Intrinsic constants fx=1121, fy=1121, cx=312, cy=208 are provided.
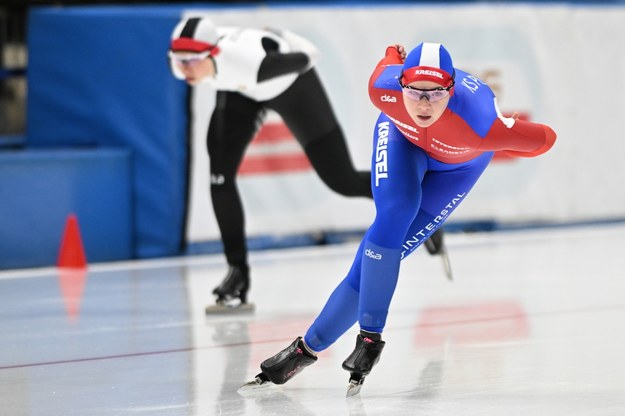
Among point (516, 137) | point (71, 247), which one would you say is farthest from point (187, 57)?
point (71, 247)

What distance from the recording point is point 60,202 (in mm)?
7234

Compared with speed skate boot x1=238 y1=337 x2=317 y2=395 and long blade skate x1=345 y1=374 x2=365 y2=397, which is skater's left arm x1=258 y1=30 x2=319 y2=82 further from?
long blade skate x1=345 y1=374 x2=365 y2=397

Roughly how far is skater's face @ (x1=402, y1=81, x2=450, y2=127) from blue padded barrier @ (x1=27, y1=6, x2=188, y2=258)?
440 cm

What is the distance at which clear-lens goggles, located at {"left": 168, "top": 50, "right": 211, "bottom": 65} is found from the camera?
16.4 ft

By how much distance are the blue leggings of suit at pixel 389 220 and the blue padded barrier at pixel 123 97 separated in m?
4.06

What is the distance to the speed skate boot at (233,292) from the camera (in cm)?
530

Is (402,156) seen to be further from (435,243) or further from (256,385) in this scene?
(435,243)

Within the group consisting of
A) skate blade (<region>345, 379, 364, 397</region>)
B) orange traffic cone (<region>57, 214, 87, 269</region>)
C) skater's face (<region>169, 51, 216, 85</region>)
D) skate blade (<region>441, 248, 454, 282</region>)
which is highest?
skater's face (<region>169, 51, 216, 85</region>)

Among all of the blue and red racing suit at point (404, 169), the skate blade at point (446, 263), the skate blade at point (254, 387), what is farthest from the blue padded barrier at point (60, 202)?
the blue and red racing suit at point (404, 169)

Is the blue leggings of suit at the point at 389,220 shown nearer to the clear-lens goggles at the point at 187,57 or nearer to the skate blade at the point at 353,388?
the skate blade at the point at 353,388

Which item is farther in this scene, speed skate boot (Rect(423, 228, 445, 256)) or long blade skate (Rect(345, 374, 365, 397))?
speed skate boot (Rect(423, 228, 445, 256))

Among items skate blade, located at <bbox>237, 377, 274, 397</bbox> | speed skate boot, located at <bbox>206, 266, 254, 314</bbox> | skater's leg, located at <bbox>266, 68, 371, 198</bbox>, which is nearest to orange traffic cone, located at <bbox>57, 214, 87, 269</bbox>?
speed skate boot, located at <bbox>206, 266, 254, 314</bbox>

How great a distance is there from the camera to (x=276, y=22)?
788 centimetres

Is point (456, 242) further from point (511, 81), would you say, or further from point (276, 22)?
point (276, 22)
